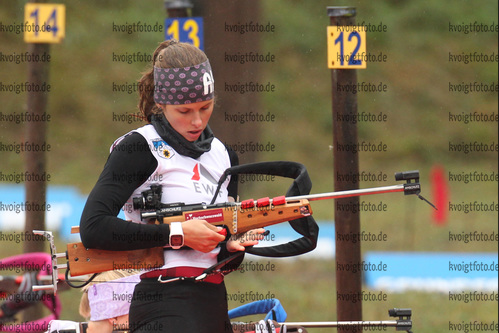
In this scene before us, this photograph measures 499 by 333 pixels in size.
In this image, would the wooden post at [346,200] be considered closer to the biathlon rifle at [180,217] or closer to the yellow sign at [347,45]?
the yellow sign at [347,45]

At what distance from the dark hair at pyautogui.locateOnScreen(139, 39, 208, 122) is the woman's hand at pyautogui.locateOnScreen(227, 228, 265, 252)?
0.70 metres

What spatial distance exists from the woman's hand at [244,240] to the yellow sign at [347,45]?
143cm

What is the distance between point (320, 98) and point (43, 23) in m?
11.5

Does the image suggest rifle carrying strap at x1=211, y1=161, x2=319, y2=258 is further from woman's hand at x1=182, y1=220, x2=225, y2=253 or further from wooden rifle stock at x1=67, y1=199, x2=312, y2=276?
woman's hand at x1=182, y1=220, x2=225, y2=253

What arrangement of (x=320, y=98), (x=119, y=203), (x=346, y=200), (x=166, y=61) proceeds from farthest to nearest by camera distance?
(x=320, y=98)
(x=346, y=200)
(x=166, y=61)
(x=119, y=203)

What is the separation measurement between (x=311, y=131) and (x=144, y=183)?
13.7m

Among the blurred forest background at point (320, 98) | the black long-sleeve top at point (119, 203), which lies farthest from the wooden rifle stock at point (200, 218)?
the blurred forest background at point (320, 98)

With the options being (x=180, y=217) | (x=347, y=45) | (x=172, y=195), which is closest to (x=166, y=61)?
(x=172, y=195)

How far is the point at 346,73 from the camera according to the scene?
15.2 ft

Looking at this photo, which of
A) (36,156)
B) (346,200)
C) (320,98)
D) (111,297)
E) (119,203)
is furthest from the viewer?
(320,98)

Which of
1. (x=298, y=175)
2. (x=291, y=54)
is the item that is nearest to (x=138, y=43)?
(x=291, y=54)

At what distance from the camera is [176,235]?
3277 mm

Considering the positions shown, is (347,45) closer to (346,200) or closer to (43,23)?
(346,200)

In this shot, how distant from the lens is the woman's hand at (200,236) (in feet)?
10.8
